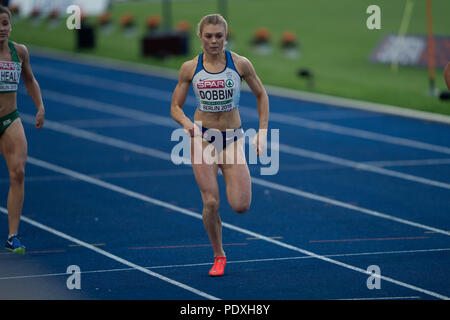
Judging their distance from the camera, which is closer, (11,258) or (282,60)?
(11,258)

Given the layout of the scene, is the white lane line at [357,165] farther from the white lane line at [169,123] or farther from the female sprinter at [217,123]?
the female sprinter at [217,123]

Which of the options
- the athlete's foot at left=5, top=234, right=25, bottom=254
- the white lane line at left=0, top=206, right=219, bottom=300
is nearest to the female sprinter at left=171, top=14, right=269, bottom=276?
the white lane line at left=0, top=206, right=219, bottom=300

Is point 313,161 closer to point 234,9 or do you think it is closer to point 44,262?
point 44,262

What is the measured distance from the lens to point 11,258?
31.9 feet

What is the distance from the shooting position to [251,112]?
2094 cm

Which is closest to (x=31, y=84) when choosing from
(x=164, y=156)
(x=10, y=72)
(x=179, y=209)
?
(x=10, y=72)

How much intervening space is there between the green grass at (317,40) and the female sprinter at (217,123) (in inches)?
451

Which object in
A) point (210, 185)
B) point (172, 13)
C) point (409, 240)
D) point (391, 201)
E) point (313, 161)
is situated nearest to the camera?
point (210, 185)

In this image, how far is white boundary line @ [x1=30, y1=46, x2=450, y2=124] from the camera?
1968 centimetres

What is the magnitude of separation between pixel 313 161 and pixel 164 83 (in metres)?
10.5

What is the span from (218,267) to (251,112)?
1211 centimetres

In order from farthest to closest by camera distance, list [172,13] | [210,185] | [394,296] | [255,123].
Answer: [172,13]
[255,123]
[210,185]
[394,296]

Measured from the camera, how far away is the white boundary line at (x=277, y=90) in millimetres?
19677

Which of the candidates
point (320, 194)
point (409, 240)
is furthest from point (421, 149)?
point (409, 240)
